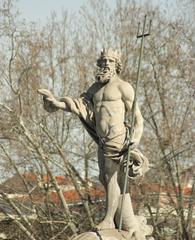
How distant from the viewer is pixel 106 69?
761cm

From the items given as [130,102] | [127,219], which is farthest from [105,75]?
[127,219]

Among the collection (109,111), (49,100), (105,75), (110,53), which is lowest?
(109,111)

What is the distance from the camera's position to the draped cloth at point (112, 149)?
23.8 feet

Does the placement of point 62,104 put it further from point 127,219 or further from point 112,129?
point 127,219

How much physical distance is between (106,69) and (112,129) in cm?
76

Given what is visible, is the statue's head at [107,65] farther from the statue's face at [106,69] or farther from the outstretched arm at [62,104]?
the outstretched arm at [62,104]

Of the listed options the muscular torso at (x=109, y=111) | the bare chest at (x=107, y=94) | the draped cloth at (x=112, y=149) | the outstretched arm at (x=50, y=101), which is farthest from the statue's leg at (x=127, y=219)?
the outstretched arm at (x=50, y=101)

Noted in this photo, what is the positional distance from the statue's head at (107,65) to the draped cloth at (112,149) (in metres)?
0.38

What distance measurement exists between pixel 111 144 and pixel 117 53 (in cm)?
113

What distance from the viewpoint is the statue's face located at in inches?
299

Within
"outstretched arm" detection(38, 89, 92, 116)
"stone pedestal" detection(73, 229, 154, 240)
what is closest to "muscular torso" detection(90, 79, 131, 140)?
"outstretched arm" detection(38, 89, 92, 116)

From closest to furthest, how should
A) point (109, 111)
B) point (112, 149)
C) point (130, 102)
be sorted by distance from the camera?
point (112, 149), point (109, 111), point (130, 102)

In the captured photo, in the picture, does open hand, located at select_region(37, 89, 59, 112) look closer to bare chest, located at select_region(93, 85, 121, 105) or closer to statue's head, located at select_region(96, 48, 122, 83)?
bare chest, located at select_region(93, 85, 121, 105)

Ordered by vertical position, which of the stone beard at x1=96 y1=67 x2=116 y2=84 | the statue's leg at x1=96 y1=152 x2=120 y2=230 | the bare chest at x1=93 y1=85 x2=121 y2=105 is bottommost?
the statue's leg at x1=96 y1=152 x2=120 y2=230
